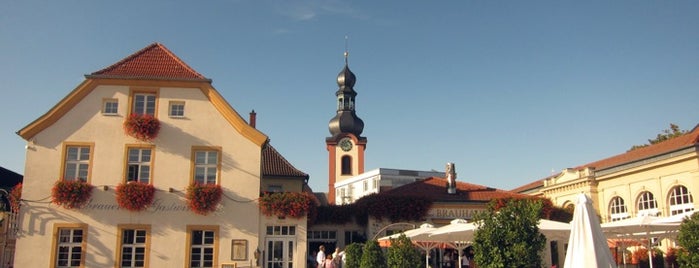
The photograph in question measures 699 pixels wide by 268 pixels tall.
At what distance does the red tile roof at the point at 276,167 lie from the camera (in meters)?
32.6

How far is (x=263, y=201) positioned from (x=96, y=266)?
6544 mm

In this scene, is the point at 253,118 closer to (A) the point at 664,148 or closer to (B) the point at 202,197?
(B) the point at 202,197

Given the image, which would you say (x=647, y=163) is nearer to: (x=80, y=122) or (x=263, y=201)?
(x=263, y=201)

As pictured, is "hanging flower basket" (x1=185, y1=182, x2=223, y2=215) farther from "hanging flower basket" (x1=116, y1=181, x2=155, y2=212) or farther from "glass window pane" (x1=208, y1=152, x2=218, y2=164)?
"hanging flower basket" (x1=116, y1=181, x2=155, y2=212)

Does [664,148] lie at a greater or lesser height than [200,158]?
greater

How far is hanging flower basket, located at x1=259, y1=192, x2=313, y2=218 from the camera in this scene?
24.9 metres

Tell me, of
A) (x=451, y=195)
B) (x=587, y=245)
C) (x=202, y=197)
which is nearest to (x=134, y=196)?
(x=202, y=197)

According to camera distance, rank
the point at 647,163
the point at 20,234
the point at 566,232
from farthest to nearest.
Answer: the point at 647,163 → the point at 20,234 → the point at 566,232

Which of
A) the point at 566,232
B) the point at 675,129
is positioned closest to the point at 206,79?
the point at 566,232

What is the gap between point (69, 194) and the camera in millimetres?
23516

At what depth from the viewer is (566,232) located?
18.2 meters

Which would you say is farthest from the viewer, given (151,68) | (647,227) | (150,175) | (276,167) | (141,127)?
(276,167)

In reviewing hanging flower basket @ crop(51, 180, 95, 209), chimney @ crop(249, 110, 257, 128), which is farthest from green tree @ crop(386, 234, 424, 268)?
chimney @ crop(249, 110, 257, 128)

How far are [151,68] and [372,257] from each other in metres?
12.6
